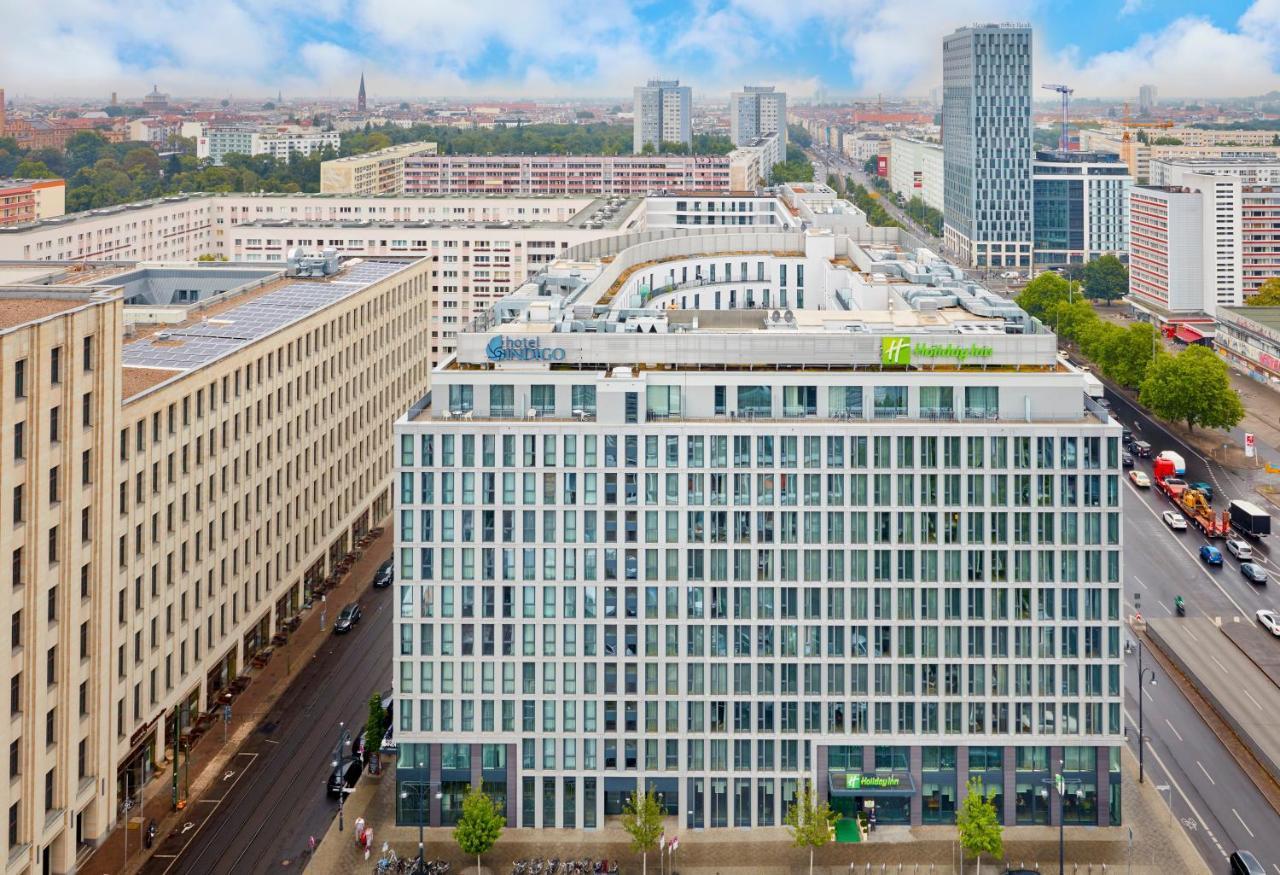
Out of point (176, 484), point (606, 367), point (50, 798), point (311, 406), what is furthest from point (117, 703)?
point (311, 406)

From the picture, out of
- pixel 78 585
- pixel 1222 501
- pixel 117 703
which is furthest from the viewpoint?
pixel 1222 501

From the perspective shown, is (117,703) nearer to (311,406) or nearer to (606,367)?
(606,367)

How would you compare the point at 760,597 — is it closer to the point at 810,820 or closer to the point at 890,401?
the point at 810,820

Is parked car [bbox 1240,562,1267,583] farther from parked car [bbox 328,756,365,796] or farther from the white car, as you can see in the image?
parked car [bbox 328,756,365,796]

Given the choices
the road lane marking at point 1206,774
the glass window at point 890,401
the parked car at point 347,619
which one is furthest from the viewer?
the parked car at point 347,619

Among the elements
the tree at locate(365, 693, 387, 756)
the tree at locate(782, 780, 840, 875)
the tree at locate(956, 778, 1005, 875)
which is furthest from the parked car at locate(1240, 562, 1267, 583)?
the tree at locate(365, 693, 387, 756)

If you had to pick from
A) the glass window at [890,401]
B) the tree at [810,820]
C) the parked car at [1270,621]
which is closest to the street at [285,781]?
the tree at [810,820]

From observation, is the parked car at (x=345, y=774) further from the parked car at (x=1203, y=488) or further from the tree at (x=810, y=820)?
the parked car at (x=1203, y=488)
